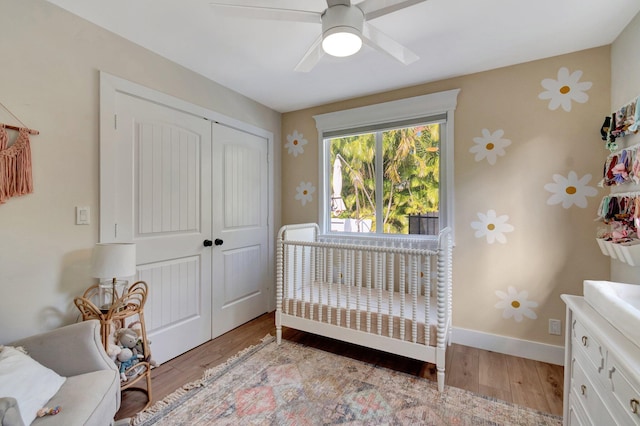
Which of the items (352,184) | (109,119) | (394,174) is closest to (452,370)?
(394,174)

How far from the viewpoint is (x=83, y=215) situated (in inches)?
66.4

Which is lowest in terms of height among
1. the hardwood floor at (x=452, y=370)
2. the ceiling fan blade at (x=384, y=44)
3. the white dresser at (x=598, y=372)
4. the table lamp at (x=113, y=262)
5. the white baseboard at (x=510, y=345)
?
the hardwood floor at (x=452, y=370)

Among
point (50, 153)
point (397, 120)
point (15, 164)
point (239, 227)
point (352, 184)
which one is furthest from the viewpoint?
point (352, 184)

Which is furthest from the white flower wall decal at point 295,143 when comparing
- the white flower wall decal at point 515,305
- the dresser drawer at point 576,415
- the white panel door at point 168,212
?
the dresser drawer at point 576,415

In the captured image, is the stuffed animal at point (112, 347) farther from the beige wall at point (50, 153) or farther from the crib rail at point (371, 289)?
the crib rail at point (371, 289)

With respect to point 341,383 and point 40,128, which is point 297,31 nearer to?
point 40,128

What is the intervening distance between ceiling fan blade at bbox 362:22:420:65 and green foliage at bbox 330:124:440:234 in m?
1.15

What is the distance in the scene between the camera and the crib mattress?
1.86 m

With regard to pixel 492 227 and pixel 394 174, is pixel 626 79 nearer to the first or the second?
pixel 492 227

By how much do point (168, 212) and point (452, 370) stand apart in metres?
2.44

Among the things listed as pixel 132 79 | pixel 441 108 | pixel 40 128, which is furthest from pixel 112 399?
pixel 441 108

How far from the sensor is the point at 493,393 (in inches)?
69.3

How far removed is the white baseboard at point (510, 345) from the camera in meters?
2.09

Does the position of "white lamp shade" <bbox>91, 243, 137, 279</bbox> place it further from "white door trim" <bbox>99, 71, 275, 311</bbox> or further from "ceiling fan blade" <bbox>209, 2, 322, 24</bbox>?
"ceiling fan blade" <bbox>209, 2, 322, 24</bbox>
